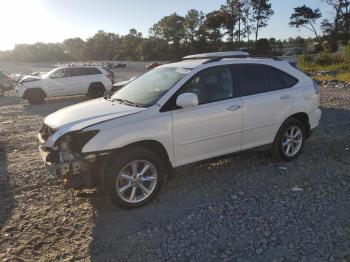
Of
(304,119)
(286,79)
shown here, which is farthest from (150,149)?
(304,119)

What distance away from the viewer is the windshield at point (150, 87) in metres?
5.35

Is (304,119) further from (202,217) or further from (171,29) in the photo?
(171,29)

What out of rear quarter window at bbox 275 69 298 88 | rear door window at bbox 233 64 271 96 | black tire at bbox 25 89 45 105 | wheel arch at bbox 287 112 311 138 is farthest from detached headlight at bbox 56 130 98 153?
black tire at bbox 25 89 45 105

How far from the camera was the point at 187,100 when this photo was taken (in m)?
5.02

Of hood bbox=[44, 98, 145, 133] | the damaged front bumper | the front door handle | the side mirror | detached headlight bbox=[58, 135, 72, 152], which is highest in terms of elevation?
the side mirror

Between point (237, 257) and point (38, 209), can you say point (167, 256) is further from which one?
point (38, 209)

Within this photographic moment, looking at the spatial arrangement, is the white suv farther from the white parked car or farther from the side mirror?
the white parked car

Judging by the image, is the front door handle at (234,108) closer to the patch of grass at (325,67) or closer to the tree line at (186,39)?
the patch of grass at (325,67)

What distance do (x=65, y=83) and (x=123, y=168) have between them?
47.5 feet

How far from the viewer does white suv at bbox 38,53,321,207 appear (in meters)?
4.71

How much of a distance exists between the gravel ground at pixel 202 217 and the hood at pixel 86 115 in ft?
2.92

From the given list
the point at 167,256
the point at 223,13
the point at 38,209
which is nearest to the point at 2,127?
the point at 38,209

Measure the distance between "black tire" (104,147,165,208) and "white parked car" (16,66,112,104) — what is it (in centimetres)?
1406

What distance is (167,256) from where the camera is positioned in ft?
13.0
